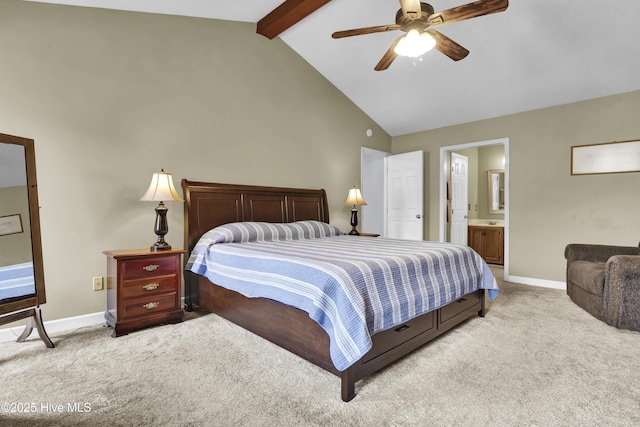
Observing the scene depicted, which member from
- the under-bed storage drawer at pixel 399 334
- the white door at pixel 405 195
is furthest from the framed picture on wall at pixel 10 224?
the white door at pixel 405 195

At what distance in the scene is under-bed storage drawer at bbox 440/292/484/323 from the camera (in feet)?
8.63

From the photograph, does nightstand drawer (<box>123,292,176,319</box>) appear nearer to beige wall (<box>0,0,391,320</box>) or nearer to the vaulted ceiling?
beige wall (<box>0,0,391,320</box>)

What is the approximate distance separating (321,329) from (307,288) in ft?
0.82

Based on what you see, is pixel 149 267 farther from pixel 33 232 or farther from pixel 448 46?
pixel 448 46

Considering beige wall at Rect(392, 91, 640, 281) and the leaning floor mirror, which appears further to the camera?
beige wall at Rect(392, 91, 640, 281)

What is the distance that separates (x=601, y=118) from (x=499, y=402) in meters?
4.08

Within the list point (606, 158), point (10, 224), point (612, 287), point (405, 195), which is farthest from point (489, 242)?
point (10, 224)

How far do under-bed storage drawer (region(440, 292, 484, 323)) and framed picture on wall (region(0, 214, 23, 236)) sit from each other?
313 cm

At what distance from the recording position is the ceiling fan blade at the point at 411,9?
2.19m

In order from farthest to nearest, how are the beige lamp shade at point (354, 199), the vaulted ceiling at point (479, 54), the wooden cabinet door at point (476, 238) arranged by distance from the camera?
the wooden cabinet door at point (476, 238)
the beige lamp shade at point (354, 199)
the vaulted ceiling at point (479, 54)

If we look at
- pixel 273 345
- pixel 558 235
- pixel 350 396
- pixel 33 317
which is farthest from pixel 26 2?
pixel 558 235

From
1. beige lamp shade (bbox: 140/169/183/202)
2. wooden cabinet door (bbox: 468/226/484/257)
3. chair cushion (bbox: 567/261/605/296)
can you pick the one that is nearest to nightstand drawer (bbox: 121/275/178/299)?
beige lamp shade (bbox: 140/169/183/202)

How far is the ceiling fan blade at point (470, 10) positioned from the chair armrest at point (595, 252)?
111 inches

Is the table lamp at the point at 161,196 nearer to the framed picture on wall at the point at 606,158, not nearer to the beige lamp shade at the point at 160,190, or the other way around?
→ the beige lamp shade at the point at 160,190
